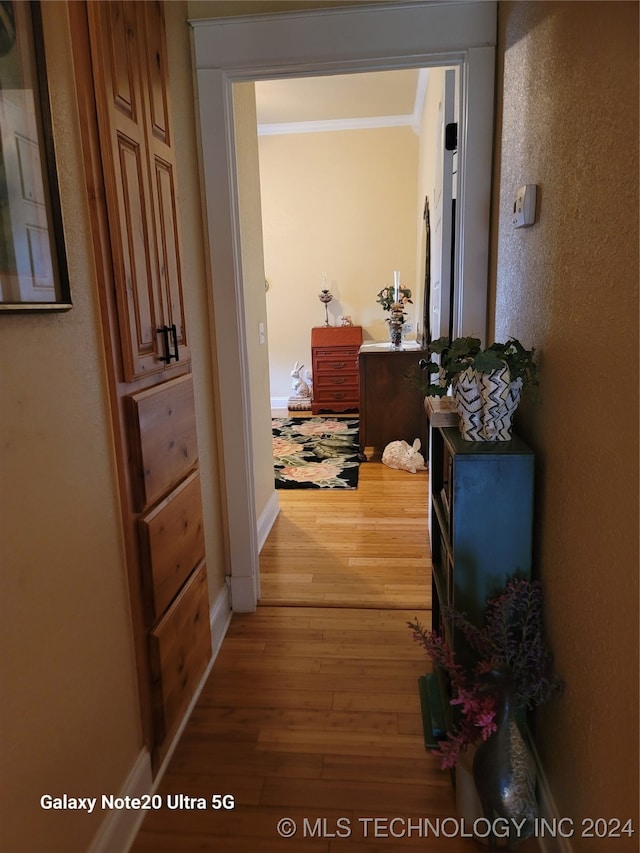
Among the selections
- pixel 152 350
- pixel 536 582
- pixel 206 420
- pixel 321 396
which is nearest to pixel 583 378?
pixel 536 582

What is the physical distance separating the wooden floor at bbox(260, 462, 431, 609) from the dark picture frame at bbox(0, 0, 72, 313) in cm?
177

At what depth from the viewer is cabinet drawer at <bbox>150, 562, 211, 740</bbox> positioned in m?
1.54

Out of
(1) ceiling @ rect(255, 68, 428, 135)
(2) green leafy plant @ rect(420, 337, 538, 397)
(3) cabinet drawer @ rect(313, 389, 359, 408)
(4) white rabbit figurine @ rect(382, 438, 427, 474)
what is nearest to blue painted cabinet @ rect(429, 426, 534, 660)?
(2) green leafy plant @ rect(420, 337, 538, 397)

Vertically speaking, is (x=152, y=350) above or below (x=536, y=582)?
above

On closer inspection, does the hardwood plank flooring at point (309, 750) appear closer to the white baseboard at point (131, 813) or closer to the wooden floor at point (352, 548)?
the white baseboard at point (131, 813)

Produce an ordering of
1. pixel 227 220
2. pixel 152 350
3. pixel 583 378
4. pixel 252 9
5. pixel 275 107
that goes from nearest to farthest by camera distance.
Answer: pixel 583 378 → pixel 152 350 → pixel 252 9 → pixel 227 220 → pixel 275 107

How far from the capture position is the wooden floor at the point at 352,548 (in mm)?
2490

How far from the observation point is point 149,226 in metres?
1.54

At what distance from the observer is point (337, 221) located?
6.09m

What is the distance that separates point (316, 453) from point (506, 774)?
11.4ft

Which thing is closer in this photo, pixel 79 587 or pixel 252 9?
pixel 79 587

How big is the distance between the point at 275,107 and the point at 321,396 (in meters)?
2.78

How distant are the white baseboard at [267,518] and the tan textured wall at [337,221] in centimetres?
334

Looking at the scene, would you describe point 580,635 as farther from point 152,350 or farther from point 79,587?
point 152,350
